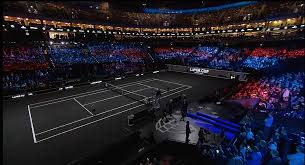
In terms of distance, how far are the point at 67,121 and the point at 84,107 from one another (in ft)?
8.73

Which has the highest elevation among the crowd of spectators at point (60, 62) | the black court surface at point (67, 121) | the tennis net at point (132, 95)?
the crowd of spectators at point (60, 62)

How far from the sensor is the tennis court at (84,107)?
11.0 m

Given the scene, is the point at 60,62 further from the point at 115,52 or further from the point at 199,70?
the point at 199,70

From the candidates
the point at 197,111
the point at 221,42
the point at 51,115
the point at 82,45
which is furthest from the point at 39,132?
the point at 221,42

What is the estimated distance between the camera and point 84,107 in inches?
565

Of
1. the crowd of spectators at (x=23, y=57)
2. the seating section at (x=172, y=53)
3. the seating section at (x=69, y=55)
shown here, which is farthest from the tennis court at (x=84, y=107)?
the seating section at (x=172, y=53)

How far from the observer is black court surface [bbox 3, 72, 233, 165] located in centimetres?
838

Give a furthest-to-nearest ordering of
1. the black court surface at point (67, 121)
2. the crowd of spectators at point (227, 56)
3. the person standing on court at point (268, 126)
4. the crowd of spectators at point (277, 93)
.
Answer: the crowd of spectators at point (227, 56) → the crowd of spectators at point (277, 93) → the black court surface at point (67, 121) → the person standing on court at point (268, 126)

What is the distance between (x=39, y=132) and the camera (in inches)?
408

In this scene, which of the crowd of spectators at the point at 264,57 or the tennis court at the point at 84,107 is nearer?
the tennis court at the point at 84,107

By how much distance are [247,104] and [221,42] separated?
73.9 feet

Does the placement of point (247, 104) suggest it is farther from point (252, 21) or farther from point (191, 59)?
point (252, 21)

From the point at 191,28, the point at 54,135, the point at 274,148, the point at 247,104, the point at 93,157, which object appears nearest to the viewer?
the point at 274,148

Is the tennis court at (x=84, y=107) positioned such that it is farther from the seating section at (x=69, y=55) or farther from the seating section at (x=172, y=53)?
the seating section at (x=172, y=53)
